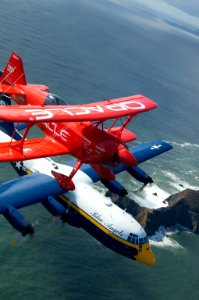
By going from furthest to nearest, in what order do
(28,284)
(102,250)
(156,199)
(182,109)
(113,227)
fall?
(182,109) < (156,199) < (102,250) < (28,284) < (113,227)

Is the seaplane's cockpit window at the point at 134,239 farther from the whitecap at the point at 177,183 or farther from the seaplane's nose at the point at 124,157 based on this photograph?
the whitecap at the point at 177,183

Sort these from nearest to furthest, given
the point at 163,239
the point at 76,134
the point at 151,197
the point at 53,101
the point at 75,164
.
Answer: the point at 76,134 → the point at 75,164 → the point at 53,101 → the point at 163,239 → the point at 151,197

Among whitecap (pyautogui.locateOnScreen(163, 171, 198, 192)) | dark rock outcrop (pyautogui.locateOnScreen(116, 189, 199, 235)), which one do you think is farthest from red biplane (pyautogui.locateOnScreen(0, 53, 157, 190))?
whitecap (pyautogui.locateOnScreen(163, 171, 198, 192))

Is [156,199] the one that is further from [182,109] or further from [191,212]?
[182,109]

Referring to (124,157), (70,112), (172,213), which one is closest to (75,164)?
(124,157)

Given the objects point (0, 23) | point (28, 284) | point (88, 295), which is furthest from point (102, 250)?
point (0, 23)

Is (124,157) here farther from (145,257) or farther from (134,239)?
(145,257)

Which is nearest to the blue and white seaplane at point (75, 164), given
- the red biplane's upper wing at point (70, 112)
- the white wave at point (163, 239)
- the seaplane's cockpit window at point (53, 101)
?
the red biplane's upper wing at point (70, 112)
